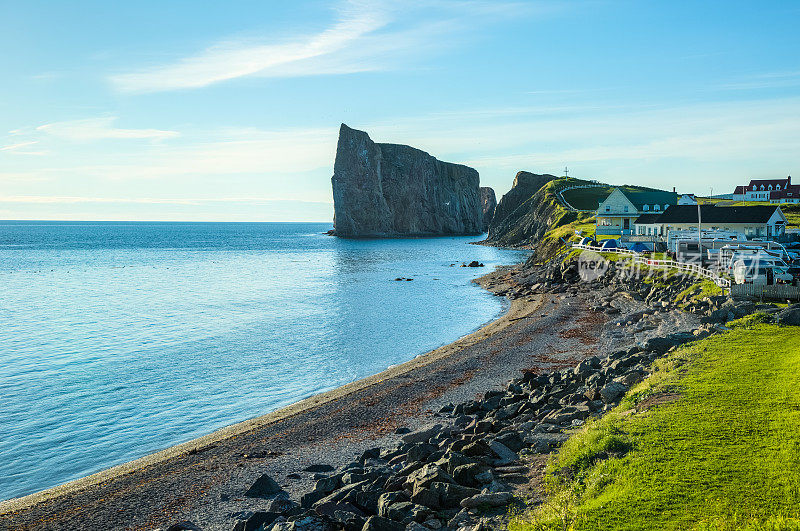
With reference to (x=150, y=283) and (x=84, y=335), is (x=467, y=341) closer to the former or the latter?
(x=84, y=335)

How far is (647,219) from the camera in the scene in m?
84.1

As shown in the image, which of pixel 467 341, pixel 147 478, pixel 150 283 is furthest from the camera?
pixel 150 283

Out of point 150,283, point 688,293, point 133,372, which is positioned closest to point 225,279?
point 150,283

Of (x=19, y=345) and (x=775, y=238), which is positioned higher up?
(x=775, y=238)

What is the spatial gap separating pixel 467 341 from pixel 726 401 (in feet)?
82.5

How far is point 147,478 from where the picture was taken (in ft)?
63.6

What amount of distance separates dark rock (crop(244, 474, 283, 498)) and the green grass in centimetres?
870

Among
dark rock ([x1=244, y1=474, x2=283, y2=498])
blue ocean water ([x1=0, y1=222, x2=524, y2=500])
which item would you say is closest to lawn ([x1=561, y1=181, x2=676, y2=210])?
blue ocean water ([x1=0, y1=222, x2=524, y2=500])

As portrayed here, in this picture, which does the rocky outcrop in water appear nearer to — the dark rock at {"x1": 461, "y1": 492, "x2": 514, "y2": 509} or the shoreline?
the shoreline

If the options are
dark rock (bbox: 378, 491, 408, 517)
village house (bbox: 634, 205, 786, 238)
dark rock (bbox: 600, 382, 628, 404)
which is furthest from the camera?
village house (bbox: 634, 205, 786, 238)

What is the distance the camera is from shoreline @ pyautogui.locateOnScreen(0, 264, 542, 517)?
62.1 ft

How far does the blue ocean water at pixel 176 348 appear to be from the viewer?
25031 millimetres

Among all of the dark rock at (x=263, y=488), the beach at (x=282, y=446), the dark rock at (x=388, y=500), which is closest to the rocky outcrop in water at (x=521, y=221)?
the beach at (x=282, y=446)

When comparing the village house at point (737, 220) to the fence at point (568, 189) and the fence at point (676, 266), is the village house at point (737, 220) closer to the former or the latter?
the fence at point (676, 266)
